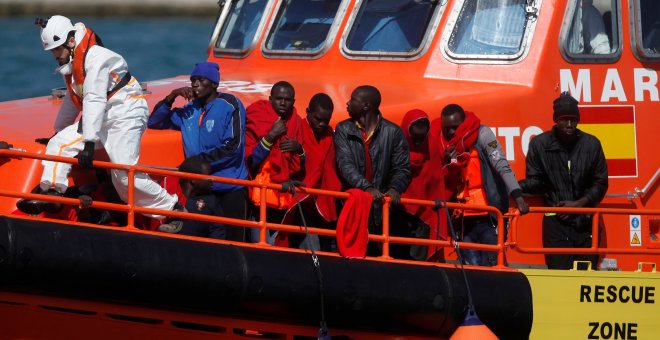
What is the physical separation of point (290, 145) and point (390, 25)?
1.91 metres

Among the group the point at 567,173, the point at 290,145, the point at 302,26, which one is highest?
the point at 302,26

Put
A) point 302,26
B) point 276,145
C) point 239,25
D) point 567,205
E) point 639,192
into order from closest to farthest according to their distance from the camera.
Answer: point 276,145
point 567,205
point 639,192
point 302,26
point 239,25

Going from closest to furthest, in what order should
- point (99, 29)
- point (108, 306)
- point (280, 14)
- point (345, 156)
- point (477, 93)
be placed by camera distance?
point (108, 306) < point (345, 156) < point (477, 93) < point (280, 14) < point (99, 29)

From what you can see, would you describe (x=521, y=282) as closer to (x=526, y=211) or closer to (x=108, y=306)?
(x=526, y=211)

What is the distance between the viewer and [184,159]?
8562 mm

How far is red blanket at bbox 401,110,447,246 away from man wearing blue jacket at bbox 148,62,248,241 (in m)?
1.02

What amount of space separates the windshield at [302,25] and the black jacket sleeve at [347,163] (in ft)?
5.69

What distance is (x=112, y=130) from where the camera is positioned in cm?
805

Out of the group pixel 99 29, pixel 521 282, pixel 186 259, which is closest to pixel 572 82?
pixel 521 282

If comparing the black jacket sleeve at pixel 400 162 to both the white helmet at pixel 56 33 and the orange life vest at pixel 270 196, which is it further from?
the white helmet at pixel 56 33

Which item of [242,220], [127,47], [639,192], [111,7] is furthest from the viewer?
[111,7]

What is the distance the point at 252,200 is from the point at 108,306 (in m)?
1.21

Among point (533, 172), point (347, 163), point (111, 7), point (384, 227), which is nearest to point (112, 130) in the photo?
point (347, 163)

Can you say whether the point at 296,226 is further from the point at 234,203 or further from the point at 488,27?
the point at 488,27
